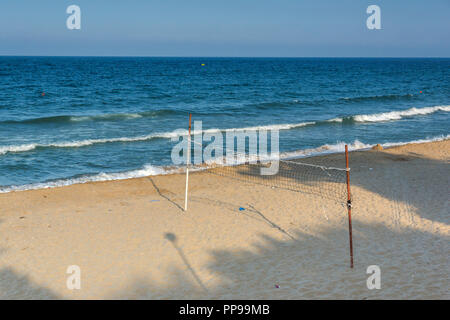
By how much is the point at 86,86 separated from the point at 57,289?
39715 millimetres

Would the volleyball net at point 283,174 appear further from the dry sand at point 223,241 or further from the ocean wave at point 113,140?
the ocean wave at point 113,140

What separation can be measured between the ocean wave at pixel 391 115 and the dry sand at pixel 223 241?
1486 cm

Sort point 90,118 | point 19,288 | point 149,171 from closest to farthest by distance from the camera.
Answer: point 19,288, point 149,171, point 90,118

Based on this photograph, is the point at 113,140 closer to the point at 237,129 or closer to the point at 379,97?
the point at 237,129

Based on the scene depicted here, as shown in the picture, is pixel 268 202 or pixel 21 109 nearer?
pixel 268 202

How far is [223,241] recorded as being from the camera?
9727 mm

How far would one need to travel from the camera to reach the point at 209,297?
7520 mm

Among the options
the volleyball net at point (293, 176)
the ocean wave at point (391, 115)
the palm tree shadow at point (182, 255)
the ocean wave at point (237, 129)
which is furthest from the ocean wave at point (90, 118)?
the palm tree shadow at point (182, 255)

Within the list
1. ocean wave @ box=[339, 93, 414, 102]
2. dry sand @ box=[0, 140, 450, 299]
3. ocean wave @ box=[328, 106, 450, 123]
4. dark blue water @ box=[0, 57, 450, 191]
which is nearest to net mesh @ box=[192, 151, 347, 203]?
dry sand @ box=[0, 140, 450, 299]

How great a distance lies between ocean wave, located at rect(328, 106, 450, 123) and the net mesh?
42.7 feet

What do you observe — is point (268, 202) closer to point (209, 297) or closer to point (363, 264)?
point (363, 264)

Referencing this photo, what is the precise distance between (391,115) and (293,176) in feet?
60.4

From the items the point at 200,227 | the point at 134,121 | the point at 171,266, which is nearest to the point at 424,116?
the point at 134,121

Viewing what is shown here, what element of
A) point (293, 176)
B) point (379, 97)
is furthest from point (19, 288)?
point (379, 97)
